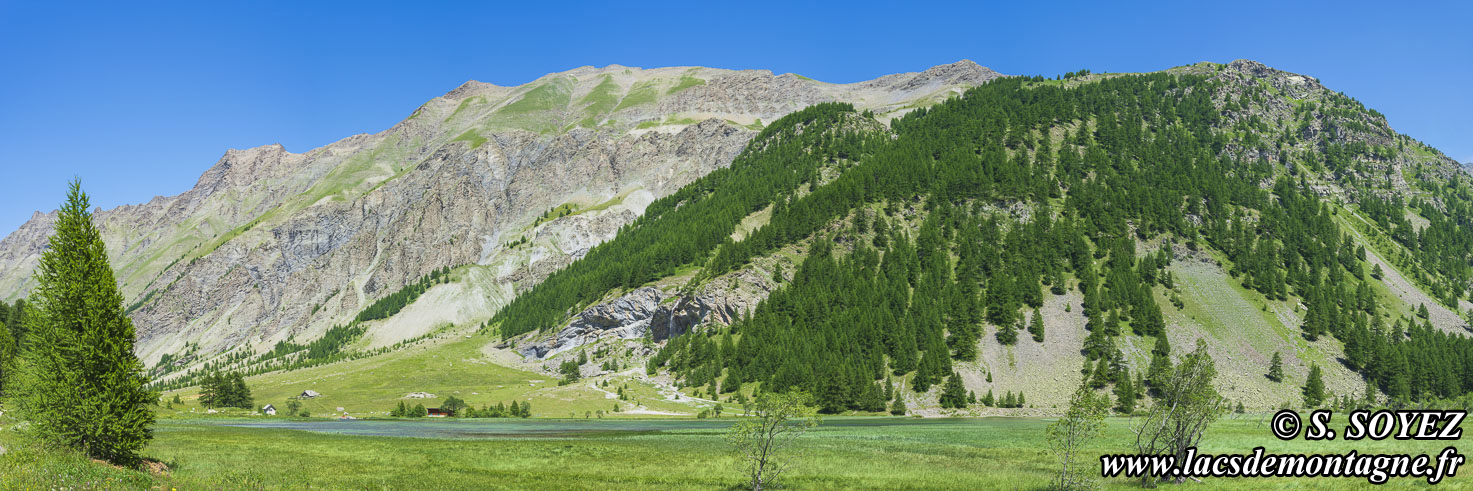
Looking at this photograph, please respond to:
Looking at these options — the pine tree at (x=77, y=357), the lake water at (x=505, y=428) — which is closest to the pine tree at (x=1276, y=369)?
the lake water at (x=505, y=428)

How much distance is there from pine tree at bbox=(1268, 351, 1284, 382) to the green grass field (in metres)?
91.6

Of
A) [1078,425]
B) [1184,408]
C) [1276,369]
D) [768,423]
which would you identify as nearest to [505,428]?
[768,423]

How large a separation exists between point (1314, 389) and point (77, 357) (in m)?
190

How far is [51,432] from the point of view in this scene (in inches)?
1432

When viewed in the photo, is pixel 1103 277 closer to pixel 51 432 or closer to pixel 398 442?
pixel 398 442

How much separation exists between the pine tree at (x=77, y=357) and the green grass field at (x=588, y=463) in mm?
2032

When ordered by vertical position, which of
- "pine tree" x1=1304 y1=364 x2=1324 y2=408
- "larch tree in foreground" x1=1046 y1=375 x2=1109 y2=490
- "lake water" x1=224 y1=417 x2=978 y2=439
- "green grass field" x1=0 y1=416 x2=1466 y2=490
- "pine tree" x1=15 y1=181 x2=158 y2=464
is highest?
"pine tree" x1=15 y1=181 x2=158 y2=464

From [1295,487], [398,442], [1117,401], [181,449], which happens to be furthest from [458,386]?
[1295,487]

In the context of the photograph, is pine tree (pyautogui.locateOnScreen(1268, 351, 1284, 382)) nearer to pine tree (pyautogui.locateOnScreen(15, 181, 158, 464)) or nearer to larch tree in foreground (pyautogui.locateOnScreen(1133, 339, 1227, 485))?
larch tree in foreground (pyautogui.locateOnScreen(1133, 339, 1227, 485))

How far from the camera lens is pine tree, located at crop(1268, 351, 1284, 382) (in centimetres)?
15212

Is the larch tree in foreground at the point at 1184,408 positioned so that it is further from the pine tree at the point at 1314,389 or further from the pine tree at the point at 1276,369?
the pine tree at the point at 1276,369

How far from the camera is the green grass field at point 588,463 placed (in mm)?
36625

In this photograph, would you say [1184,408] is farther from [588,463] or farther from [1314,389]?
→ [1314,389]

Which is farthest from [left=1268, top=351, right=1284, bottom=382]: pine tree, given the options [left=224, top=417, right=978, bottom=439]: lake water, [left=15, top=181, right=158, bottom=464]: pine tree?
[left=15, top=181, right=158, bottom=464]: pine tree
